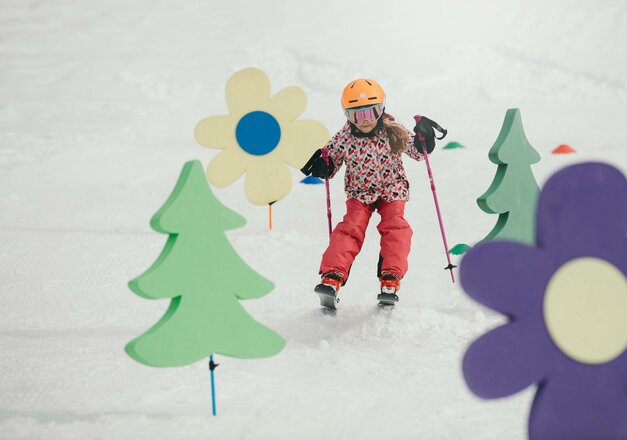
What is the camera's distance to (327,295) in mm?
3695

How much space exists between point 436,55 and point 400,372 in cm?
827

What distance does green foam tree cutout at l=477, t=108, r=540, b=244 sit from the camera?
4.12 meters

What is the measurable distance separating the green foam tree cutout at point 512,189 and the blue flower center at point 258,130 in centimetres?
149

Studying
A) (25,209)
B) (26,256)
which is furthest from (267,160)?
(25,209)

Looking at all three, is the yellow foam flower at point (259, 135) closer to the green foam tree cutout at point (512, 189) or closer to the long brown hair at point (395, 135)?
the long brown hair at point (395, 135)

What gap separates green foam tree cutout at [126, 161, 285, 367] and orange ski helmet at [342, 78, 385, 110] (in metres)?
1.32

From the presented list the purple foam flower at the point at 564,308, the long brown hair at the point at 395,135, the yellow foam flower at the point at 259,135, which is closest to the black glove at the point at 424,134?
the long brown hair at the point at 395,135

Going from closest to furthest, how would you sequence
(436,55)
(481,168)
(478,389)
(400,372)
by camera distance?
(478,389)
(400,372)
(481,168)
(436,55)

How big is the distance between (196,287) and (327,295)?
3.91 ft

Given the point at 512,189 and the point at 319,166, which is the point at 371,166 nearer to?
the point at 319,166

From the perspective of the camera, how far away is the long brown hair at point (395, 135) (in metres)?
3.90

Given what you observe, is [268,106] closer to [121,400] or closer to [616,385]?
[121,400]

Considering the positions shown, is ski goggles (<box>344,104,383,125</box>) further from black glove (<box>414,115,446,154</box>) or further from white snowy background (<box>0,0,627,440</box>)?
white snowy background (<box>0,0,627,440</box>)

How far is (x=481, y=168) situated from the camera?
674cm
